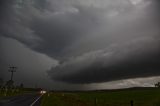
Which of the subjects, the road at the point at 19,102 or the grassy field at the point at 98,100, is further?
the grassy field at the point at 98,100

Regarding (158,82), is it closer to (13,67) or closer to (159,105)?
(13,67)

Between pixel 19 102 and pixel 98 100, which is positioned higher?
Answer: pixel 98 100

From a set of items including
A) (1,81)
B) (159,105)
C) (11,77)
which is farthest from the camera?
(1,81)

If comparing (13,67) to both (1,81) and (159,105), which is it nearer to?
(1,81)

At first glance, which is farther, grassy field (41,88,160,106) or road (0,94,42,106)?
grassy field (41,88,160,106)

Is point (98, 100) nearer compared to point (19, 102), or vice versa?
point (19, 102)

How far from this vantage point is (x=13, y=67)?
112375 mm

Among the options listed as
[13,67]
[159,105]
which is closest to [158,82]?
[13,67]

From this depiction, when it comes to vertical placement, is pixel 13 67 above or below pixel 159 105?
above

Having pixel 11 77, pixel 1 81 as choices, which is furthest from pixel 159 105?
pixel 1 81

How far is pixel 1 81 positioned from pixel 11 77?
38.3 meters

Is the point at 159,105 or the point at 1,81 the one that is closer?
the point at 159,105

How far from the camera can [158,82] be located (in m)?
158

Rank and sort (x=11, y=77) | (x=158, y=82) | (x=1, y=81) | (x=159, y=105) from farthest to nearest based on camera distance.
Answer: (x=158, y=82) → (x=1, y=81) → (x=11, y=77) → (x=159, y=105)
